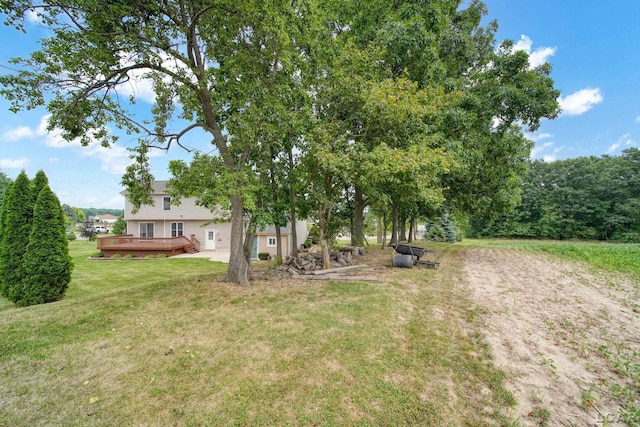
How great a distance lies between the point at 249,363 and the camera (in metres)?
3.57

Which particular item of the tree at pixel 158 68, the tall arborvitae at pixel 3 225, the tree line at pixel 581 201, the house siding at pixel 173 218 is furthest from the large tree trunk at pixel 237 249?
the tree line at pixel 581 201

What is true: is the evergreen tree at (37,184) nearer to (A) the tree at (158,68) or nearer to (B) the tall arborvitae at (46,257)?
(B) the tall arborvitae at (46,257)

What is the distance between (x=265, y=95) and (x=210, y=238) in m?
20.2

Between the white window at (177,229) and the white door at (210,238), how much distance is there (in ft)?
7.58

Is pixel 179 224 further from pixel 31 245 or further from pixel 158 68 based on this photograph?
pixel 158 68

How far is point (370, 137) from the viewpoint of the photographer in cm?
899

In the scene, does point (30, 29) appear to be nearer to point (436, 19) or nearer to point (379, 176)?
point (379, 176)

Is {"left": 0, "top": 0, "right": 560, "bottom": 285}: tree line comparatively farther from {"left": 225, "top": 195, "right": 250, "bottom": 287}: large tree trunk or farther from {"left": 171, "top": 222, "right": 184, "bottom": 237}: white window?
{"left": 171, "top": 222, "right": 184, "bottom": 237}: white window

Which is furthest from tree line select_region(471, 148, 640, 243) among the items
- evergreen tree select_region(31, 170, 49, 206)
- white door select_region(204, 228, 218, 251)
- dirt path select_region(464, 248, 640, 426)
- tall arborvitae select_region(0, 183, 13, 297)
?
tall arborvitae select_region(0, 183, 13, 297)

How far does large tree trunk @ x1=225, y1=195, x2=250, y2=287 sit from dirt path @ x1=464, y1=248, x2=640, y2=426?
5.99 metres

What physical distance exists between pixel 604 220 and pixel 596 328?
44.8m

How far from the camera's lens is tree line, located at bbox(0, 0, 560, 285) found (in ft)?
18.7

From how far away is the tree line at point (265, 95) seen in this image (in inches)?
224

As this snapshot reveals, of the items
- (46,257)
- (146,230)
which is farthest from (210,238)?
(46,257)
